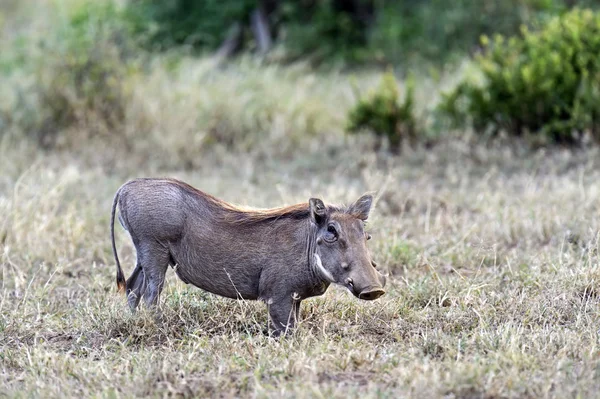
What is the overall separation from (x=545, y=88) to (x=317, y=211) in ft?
17.9

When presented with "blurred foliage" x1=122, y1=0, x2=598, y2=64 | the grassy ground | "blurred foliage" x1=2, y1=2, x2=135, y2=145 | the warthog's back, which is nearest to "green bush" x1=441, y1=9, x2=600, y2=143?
the grassy ground

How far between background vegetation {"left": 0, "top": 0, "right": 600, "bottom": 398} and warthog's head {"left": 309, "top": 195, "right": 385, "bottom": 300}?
0.28 metres

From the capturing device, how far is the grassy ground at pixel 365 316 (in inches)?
141

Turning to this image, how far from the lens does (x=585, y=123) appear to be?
873 centimetres

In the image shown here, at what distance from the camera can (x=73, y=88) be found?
998 cm

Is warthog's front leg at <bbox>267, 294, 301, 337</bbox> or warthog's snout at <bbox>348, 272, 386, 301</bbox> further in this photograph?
warthog's front leg at <bbox>267, 294, 301, 337</bbox>

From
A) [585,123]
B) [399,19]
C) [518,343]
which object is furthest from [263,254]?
[399,19]

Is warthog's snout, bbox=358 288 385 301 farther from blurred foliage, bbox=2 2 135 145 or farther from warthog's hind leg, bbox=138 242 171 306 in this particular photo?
blurred foliage, bbox=2 2 135 145

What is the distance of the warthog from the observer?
4254 mm

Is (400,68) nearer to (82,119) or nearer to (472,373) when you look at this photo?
(82,119)

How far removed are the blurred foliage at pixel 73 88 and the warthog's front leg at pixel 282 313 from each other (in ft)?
20.0

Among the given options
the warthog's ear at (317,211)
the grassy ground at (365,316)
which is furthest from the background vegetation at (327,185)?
the warthog's ear at (317,211)

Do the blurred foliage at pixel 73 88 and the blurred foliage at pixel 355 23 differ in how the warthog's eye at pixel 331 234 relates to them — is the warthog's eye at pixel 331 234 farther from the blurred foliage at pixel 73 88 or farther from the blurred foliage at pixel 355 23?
the blurred foliage at pixel 355 23

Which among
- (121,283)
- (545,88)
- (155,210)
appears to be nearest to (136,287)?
(121,283)
